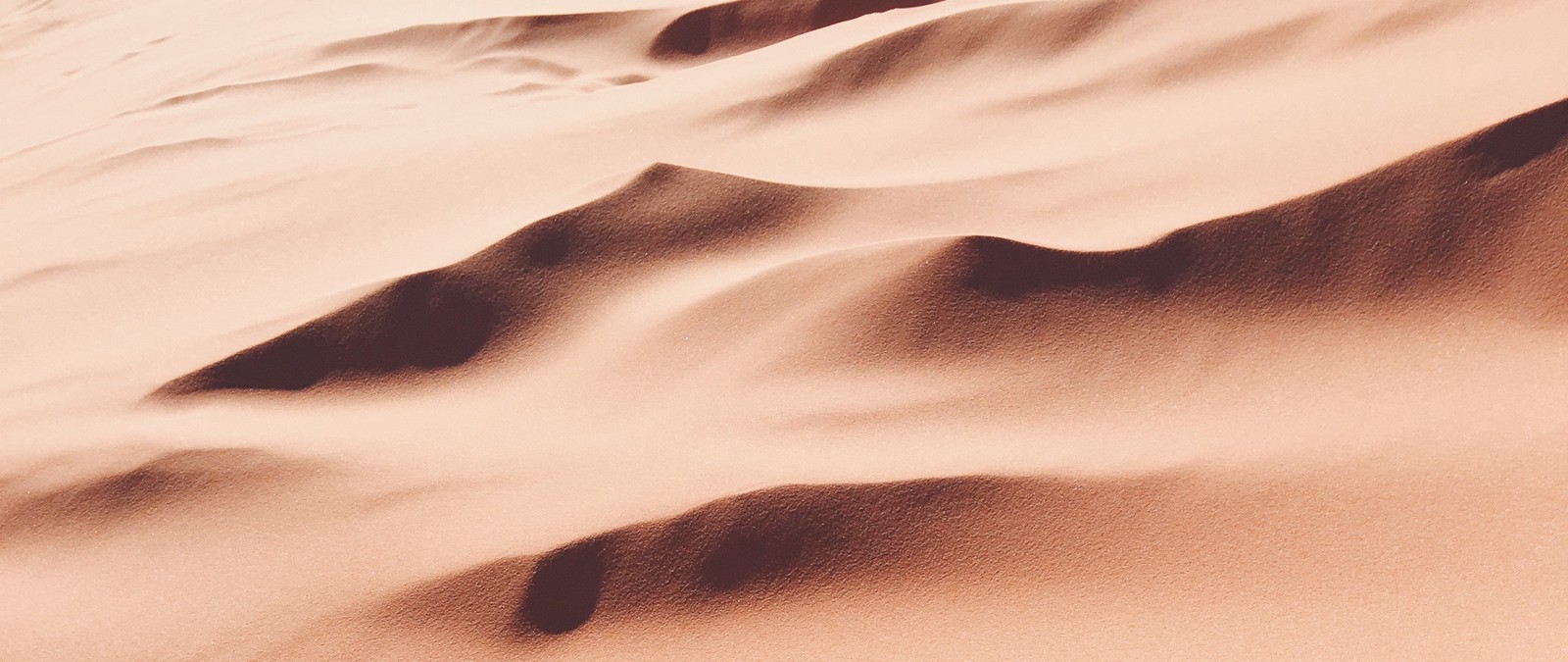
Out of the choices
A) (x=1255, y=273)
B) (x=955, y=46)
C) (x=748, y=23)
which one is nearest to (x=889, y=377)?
(x=1255, y=273)

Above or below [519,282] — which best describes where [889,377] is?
below

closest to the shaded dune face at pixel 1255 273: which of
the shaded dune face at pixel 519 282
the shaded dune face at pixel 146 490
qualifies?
the shaded dune face at pixel 519 282

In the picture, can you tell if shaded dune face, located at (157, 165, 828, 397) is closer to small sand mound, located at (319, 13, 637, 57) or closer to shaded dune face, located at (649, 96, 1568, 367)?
shaded dune face, located at (649, 96, 1568, 367)

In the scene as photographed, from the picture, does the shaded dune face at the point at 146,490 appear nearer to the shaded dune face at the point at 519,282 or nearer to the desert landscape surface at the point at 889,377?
the desert landscape surface at the point at 889,377

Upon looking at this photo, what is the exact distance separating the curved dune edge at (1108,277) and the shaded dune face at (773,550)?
0.80ft

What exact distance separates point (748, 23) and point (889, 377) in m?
1.55

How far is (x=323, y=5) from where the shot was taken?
12.3ft

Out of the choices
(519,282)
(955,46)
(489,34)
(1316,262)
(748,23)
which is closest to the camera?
(1316,262)

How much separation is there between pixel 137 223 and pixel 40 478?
911 mm

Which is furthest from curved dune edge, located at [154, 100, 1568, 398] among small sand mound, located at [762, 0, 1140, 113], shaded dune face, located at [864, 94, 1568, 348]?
small sand mound, located at [762, 0, 1140, 113]

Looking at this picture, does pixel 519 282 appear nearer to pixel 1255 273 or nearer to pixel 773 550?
pixel 773 550

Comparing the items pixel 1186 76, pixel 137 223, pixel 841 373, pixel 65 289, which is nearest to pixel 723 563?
pixel 841 373

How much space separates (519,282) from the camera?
136 centimetres

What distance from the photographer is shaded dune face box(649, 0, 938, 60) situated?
242 cm
